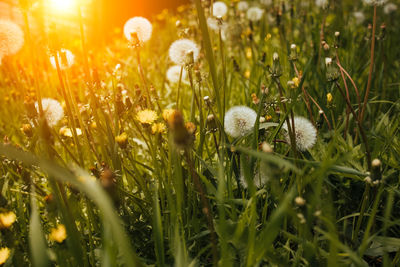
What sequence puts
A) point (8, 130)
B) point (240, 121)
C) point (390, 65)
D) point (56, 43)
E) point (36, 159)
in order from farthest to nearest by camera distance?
point (390, 65) < point (8, 130) < point (240, 121) < point (56, 43) < point (36, 159)

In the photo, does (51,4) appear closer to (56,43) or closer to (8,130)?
(56,43)

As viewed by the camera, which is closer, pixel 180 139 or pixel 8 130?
pixel 180 139

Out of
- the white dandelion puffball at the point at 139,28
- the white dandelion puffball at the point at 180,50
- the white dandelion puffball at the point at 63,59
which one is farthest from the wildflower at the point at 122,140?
the white dandelion puffball at the point at 139,28

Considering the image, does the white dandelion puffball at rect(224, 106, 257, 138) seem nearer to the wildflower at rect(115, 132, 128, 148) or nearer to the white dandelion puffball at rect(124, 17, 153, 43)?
the wildflower at rect(115, 132, 128, 148)

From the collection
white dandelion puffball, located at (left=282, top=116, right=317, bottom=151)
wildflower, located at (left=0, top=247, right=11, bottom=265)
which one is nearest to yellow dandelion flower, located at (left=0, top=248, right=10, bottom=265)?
wildflower, located at (left=0, top=247, right=11, bottom=265)

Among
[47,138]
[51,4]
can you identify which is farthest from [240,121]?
[51,4]

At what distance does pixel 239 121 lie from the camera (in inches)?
36.8

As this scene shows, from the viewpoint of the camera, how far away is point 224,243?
557 millimetres

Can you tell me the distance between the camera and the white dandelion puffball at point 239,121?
3.03 ft

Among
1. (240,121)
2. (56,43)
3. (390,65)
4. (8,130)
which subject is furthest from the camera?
(390,65)

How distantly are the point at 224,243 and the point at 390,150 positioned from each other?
657 mm

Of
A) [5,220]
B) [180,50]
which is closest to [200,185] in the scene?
[5,220]

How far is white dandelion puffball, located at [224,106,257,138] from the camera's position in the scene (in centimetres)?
92

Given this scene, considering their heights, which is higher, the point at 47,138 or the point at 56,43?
the point at 56,43
